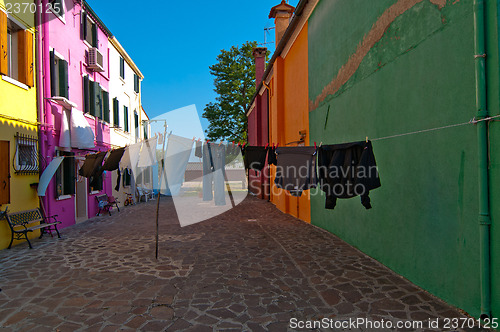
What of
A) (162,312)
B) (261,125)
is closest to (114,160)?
(162,312)

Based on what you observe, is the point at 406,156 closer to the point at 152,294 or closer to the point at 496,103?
the point at 496,103

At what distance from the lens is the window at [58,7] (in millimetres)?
10098

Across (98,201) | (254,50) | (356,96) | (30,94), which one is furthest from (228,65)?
(356,96)

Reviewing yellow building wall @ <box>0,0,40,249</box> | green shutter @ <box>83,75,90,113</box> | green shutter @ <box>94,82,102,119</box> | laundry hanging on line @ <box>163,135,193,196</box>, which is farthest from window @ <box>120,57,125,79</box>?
laundry hanging on line @ <box>163,135,193,196</box>

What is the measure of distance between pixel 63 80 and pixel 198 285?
341 inches

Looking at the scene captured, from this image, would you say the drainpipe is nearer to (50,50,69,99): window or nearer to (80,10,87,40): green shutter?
(50,50,69,99): window

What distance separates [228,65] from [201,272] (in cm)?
2656

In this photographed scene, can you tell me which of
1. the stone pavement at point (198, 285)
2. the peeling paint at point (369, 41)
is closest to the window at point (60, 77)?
the stone pavement at point (198, 285)

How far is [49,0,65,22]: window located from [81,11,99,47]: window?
1.80m

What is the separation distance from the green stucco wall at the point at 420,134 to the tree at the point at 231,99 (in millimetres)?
21492

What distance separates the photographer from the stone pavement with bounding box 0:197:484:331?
4.07 m

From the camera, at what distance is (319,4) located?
914 cm

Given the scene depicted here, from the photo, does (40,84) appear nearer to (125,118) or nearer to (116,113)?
(116,113)

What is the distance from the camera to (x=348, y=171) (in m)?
4.86
